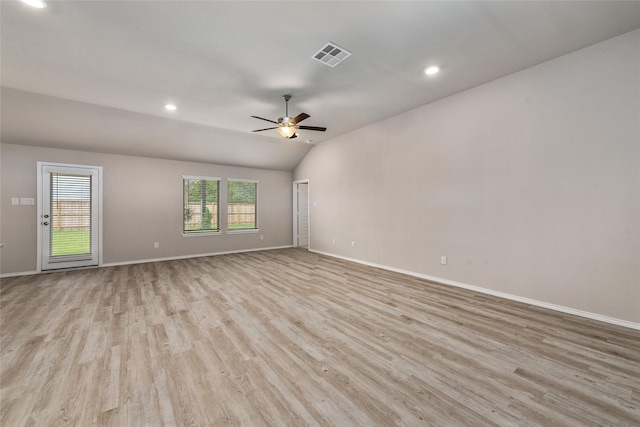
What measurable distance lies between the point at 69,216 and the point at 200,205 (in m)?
2.65

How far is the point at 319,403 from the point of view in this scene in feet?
5.61

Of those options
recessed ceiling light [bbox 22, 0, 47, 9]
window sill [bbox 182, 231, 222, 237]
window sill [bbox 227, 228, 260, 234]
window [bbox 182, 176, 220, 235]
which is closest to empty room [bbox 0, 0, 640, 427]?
recessed ceiling light [bbox 22, 0, 47, 9]

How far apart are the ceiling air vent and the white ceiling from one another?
0.07m

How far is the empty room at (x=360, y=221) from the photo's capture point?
6.08ft

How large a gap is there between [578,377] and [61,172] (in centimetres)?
851

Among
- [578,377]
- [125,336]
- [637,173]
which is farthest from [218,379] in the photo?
[637,173]

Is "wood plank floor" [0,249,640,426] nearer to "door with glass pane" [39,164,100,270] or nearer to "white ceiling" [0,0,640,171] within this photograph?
"door with glass pane" [39,164,100,270]

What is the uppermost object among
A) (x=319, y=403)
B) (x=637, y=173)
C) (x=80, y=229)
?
(x=637, y=173)

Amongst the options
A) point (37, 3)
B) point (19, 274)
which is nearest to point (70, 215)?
point (19, 274)

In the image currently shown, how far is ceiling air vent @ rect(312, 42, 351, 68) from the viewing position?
2.82 meters

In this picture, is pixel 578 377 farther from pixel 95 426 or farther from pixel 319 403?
pixel 95 426

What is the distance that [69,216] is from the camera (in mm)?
5441

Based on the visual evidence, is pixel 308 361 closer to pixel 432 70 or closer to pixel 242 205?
pixel 432 70

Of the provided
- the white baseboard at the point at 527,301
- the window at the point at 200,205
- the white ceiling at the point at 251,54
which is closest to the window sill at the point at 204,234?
the window at the point at 200,205
